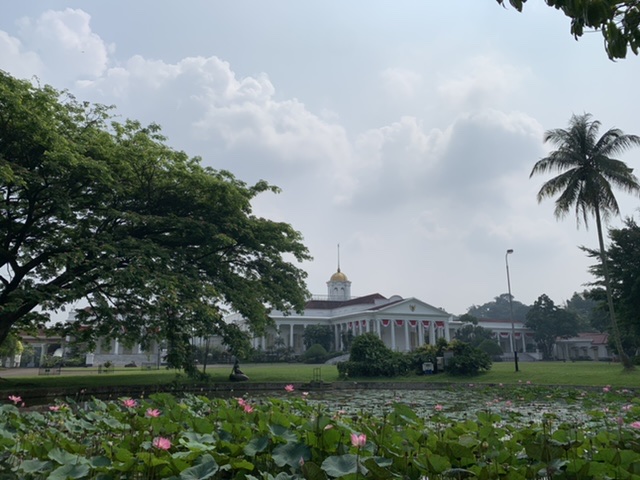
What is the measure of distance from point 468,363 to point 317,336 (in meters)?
38.9

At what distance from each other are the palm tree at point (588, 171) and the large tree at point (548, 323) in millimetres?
38690

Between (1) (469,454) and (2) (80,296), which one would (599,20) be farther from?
(2) (80,296)

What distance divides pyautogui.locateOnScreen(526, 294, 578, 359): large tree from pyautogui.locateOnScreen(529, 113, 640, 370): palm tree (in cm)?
3869

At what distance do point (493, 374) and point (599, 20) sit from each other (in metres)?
22.9

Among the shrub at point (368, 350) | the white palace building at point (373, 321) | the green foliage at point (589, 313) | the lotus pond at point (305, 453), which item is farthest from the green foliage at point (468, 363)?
the white palace building at point (373, 321)

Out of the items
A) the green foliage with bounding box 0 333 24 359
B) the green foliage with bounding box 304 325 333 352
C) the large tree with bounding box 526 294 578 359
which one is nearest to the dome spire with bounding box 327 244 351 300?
the green foliage with bounding box 304 325 333 352

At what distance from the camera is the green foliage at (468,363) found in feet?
77.6

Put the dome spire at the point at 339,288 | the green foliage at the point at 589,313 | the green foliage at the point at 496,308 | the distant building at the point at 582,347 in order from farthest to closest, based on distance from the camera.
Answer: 1. the green foliage at the point at 496,308
2. the dome spire at the point at 339,288
3. the distant building at the point at 582,347
4. the green foliage at the point at 589,313

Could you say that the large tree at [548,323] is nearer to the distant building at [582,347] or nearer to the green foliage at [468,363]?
the distant building at [582,347]

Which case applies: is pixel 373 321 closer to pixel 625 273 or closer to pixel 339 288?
pixel 339 288

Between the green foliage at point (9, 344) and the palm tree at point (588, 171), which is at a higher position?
the palm tree at point (588, 171)

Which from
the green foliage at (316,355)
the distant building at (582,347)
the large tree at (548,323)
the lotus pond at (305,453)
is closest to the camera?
the lotus pond at (305,453)

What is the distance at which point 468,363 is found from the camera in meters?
23.6

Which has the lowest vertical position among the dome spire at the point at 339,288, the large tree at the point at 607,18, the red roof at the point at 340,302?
the large tree at the point at 607,18
